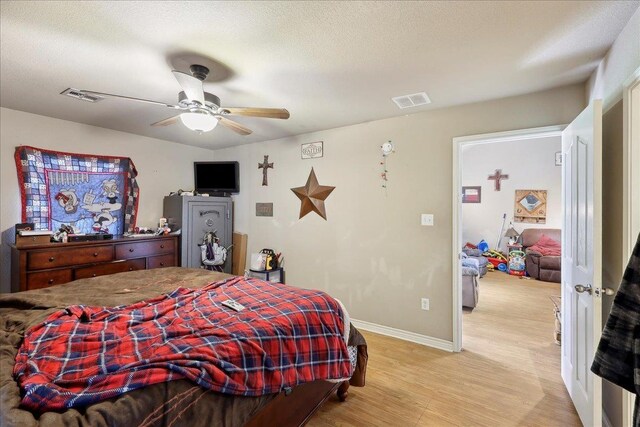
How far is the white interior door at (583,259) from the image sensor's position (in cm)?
155

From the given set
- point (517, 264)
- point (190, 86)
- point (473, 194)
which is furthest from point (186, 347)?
point (473, 194)

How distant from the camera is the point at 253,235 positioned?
4293 mm

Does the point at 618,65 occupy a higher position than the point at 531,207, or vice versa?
the point at 618,65

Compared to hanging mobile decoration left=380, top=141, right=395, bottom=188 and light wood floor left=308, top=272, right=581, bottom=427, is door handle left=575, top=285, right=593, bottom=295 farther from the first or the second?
hanging mobile decoration left=380, top=141, right=395, bottom=188

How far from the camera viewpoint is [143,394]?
0.99m

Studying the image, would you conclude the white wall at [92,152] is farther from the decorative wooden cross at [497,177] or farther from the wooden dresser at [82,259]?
the decorative wooden cross at [497,177]

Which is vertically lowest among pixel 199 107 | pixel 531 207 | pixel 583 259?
pixel 583 259

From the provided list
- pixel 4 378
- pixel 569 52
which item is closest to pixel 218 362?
pixel 4 378

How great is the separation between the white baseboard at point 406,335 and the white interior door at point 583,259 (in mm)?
907

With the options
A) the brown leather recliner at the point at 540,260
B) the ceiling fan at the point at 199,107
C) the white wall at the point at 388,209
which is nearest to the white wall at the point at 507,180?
the brown leather recliner at the point at 540,260

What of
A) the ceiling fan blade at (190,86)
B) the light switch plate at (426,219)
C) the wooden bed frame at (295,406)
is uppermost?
the ceiling fan blade at (190,86)

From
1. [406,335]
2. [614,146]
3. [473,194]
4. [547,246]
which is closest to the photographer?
[614,146]

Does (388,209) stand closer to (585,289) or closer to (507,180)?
(585,289)

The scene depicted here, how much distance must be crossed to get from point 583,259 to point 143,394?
2.37 meters
